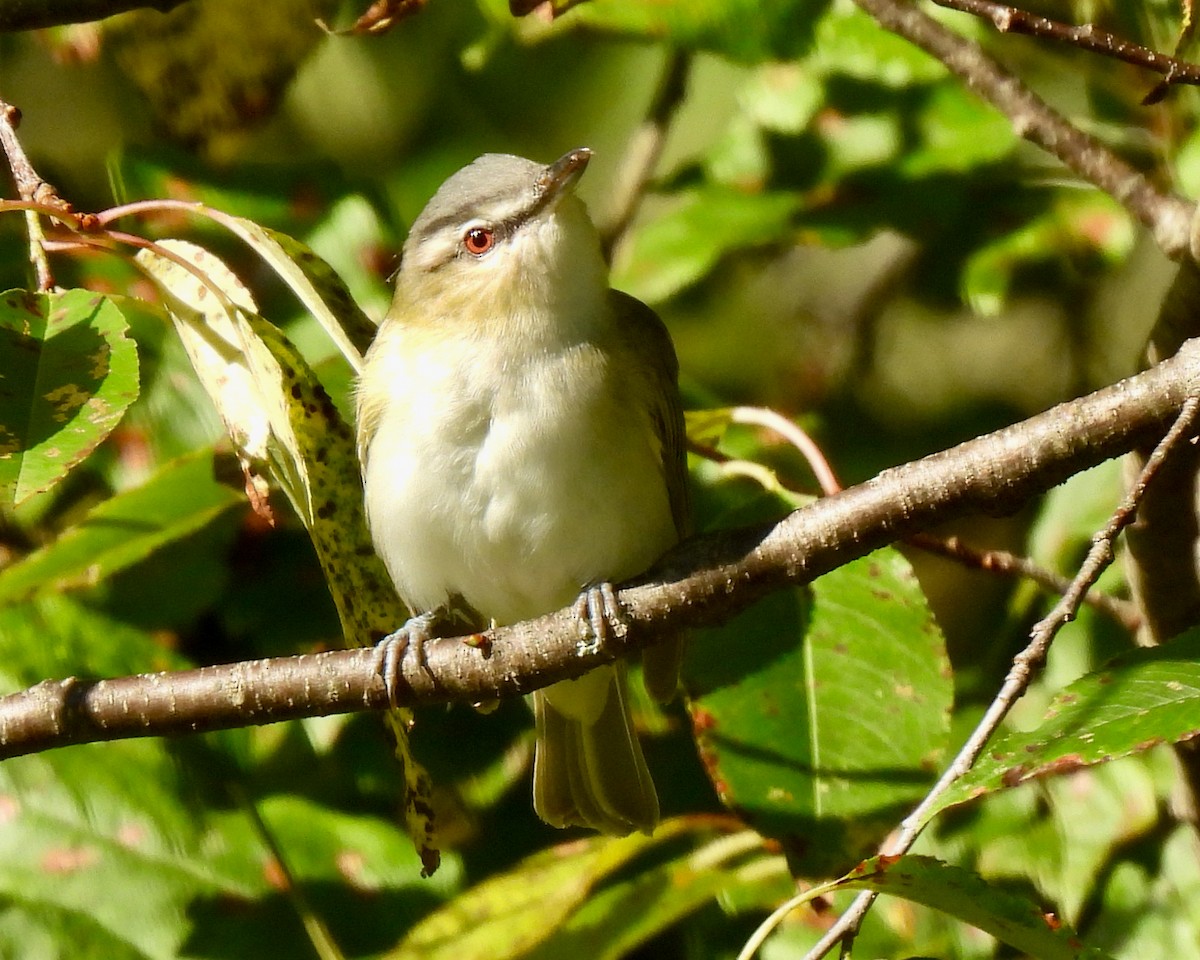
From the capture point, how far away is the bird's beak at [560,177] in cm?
294

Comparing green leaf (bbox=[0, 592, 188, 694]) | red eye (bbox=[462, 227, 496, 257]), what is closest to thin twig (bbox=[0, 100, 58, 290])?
red eye (bbox=[462, 227, 496, 257])

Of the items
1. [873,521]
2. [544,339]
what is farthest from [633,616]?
[544,339]

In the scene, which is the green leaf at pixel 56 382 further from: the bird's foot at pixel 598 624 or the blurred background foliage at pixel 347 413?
the blurred background foliage at pixel 347 413

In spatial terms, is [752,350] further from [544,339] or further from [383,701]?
[383,701]

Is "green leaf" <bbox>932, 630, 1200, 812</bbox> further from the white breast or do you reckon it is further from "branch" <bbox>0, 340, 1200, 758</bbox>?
the white breast

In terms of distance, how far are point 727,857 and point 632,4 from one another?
1710 millimetres

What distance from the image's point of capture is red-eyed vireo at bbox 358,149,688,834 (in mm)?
2900

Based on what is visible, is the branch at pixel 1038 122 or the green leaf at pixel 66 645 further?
the green leaf at pixel 66 645

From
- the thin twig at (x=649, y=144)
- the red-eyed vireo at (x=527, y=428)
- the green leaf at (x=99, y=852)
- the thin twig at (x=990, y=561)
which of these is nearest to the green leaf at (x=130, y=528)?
the red-eyed vireo at (x=527, y=428)

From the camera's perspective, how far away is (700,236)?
3.31 metres

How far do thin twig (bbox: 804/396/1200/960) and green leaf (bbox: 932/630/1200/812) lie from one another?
2cm

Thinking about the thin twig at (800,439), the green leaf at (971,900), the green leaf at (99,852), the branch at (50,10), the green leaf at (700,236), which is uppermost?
the branch at (50,10)

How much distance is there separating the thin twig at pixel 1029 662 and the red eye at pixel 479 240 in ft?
5.20

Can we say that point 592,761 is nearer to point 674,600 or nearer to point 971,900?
point 674,600
